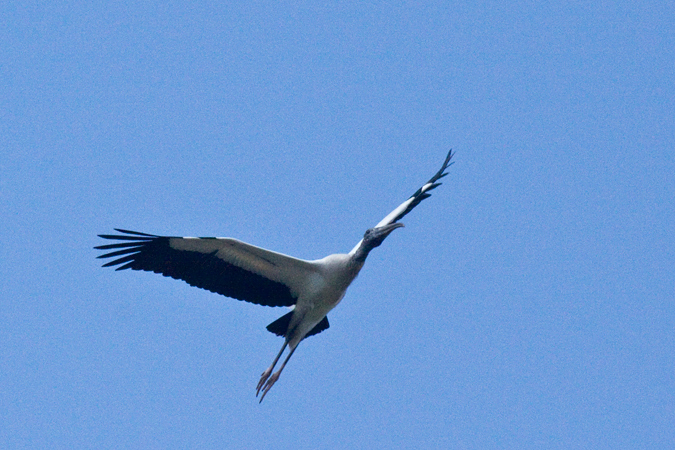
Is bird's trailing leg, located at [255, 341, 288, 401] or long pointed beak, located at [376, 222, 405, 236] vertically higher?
long pointed beak, located at [376, 222, 405, 236]

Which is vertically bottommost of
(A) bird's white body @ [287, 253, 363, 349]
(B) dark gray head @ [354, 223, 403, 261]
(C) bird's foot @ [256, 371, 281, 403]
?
(C) bird's foot @ [256, 371, 281, 403]

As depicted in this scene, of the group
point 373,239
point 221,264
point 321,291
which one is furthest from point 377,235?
point 221,264

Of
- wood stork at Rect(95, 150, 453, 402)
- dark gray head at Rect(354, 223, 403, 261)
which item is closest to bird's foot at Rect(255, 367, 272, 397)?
wood stork at Rect(95, 150, 453, 402)

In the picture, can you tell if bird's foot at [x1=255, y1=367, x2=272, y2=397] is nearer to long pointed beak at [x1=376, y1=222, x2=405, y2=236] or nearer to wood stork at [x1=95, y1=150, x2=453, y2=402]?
wood stork at [x1=95, y1=150, x2=453, y2=402]

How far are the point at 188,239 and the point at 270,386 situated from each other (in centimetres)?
207

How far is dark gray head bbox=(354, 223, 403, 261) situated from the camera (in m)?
13.1

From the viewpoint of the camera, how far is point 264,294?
13.5 m

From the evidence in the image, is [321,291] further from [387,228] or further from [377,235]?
[387,228]

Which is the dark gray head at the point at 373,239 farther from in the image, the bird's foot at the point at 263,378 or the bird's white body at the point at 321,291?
the bird's foot at the point at 263,378

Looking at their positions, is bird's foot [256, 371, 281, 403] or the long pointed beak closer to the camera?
the long pointed beak

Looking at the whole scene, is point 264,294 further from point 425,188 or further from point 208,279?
point 425,188

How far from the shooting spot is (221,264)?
43.0 feet

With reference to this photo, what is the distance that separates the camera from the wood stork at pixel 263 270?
41.9 feet

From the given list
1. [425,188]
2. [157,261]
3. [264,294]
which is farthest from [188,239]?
[425,188]
